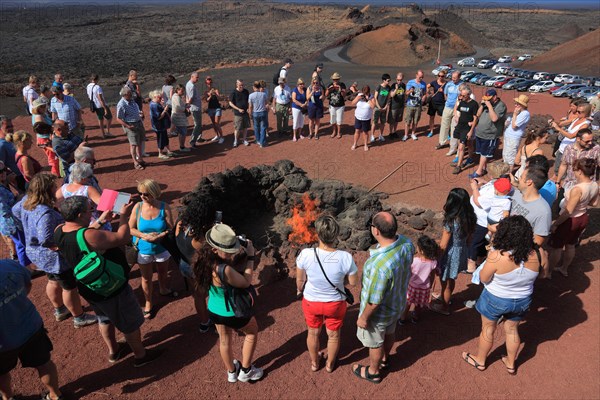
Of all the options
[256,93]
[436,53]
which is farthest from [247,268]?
[436,53]

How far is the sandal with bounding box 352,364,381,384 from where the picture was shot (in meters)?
4.44

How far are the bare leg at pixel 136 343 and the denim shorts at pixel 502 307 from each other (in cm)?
366

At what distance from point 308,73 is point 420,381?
26.5 meters

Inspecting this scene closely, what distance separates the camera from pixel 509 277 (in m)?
3.98

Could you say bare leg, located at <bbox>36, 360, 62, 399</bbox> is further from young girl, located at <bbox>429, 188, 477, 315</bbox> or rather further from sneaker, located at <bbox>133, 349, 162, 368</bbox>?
young girl, located at <bbox>429, 188, 477, 315</bbox>

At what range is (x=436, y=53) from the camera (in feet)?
115

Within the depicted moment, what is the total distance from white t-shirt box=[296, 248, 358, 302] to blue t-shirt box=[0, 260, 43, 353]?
2480 mm

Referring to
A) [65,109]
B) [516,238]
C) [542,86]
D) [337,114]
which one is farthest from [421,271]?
[542,86]

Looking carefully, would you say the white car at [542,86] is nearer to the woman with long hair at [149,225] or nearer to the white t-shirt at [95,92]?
the white t-shirt at [95,92]

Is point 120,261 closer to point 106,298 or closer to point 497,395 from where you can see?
point 106,298

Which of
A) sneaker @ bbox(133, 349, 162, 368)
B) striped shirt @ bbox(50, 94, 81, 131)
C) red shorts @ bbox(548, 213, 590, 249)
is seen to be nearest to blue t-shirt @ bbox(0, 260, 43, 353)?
sneaker @ bbox(133, 349, 162, 368)

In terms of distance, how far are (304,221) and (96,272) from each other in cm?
456

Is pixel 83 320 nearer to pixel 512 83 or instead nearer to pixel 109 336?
pixel 109 336

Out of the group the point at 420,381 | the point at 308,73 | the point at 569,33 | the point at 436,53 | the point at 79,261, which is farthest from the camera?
the point at 569,33
